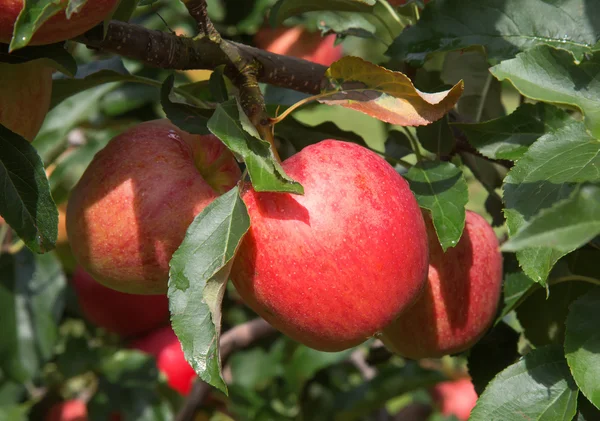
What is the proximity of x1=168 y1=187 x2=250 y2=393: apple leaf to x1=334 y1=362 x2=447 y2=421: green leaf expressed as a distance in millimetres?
875

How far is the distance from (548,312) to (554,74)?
345mm

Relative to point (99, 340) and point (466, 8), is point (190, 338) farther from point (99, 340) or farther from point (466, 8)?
point (99, 340)

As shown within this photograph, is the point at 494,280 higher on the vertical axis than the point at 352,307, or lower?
lower

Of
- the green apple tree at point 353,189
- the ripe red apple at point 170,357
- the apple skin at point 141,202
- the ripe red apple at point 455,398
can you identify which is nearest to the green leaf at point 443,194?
the green apple tree at point 353,189

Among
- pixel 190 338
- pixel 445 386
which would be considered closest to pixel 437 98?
pixel 190 338

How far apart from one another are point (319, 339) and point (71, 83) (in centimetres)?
48

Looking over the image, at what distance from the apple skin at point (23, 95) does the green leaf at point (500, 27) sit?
0.41 m

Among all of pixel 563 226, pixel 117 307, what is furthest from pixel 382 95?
pixel 117 307

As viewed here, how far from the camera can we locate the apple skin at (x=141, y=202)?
2.75 feet

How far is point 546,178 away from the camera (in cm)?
72

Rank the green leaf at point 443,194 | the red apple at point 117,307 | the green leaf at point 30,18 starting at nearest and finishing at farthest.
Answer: the green leaf at point 30,18 → the green leaf at point 443,194 → the red apple at point 117,307

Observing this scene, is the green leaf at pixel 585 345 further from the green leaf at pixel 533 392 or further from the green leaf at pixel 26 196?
the green leaf at pixel 26 196

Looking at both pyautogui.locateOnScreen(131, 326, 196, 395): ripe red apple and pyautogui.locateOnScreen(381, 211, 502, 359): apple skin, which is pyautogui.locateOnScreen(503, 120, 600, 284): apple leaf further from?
pyautogui.locateOnScreen(131, 326, 196, 395): ripe red apple

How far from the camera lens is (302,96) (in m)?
1.09
